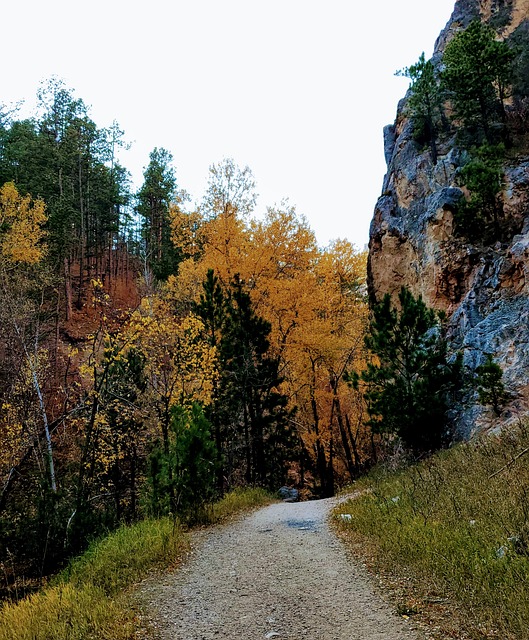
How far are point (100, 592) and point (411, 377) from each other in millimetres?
8605

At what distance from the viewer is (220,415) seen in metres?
13.3

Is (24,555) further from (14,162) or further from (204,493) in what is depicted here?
(14,162)

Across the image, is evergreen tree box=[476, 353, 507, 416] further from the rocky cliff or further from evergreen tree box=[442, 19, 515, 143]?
evergreen tree box=[442, 19, 515, 143]

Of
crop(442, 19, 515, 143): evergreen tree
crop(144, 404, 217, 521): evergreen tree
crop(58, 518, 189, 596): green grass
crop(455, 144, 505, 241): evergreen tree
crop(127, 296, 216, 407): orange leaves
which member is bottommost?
crop(58, 518, 189, 596): green grass

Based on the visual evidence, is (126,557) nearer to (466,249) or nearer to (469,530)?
(469,530)

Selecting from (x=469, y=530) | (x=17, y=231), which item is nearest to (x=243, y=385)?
(x=469, y=530)

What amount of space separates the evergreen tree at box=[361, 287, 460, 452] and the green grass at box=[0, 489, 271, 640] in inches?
235

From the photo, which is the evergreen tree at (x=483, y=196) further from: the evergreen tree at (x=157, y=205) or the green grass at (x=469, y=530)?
the evergreen tree at (x=157, y=205)

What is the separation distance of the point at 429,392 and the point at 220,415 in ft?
21.2

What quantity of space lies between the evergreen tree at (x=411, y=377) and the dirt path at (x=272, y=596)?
4.42 meters

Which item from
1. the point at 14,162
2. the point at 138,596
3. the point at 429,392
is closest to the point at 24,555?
the point at 138,596

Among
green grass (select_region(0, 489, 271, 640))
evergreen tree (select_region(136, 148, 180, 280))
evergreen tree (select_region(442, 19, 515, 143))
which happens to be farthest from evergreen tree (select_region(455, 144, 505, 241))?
evergreen tree (select_region(136, 148, 180, 280))

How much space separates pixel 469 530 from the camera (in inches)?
177

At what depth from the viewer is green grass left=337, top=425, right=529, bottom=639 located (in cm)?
328
